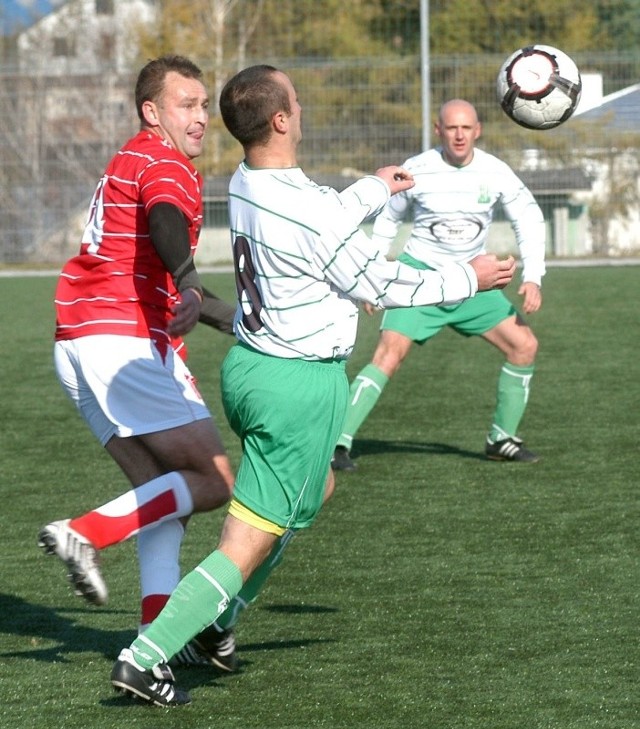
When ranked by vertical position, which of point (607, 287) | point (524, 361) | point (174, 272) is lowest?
point (607, 287)

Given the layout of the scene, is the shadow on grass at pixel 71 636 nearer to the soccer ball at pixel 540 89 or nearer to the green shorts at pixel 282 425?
the green shorts at pixel 282 425

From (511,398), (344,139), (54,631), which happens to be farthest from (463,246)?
(344,139)

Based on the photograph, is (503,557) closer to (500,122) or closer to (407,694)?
(407,694)

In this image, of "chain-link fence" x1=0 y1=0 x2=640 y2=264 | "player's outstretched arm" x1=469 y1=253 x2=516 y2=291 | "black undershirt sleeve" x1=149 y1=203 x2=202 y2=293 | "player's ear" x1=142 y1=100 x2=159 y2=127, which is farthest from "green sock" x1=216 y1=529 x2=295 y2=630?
"chain-link fence" x1=0 y1=0 x2=640 y2=264

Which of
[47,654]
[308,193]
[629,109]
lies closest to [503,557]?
[47,654]

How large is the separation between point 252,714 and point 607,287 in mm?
14668

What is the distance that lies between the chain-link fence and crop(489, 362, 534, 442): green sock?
45.1 ft

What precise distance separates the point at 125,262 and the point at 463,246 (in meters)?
4.16

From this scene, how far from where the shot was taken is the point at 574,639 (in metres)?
4.84

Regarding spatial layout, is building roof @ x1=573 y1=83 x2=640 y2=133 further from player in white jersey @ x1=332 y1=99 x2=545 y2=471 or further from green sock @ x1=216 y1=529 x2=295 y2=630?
green sock @ x1=216 y1=529 x2=295 y2=630

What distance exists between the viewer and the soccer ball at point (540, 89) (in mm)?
7410

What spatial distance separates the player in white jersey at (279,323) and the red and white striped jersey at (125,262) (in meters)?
0.39

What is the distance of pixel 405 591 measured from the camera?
217 inches

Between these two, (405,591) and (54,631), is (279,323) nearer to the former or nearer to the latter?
(54,631)
